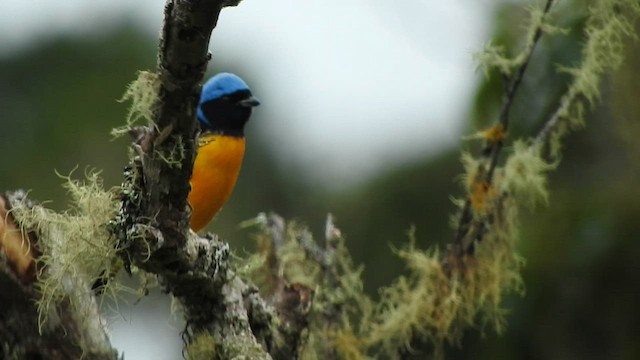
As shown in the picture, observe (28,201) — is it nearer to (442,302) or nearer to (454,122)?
(442,302)

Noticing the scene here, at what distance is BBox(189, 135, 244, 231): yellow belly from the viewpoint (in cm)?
450

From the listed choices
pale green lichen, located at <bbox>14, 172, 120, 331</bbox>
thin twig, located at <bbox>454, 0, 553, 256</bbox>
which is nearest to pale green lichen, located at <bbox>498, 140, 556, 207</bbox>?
thin twig, located at <bbox>454, 0, 553, 256</bbox>

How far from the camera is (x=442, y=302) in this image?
157 inches

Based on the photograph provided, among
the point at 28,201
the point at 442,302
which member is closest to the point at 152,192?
the point at 28,201

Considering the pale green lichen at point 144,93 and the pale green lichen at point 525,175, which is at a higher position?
the pale green lichen at point 144,93

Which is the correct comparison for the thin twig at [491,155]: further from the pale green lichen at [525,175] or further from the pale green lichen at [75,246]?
the pale green lichen at [75,246]

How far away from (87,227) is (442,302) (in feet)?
5.07

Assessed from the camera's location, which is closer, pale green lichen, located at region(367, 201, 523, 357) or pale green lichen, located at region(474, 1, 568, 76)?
pale green lichen, located at region(474, 1, 568, 76)

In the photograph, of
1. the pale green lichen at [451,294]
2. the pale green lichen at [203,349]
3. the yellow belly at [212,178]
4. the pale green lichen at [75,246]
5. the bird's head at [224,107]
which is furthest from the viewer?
the bird's head at [224,107]

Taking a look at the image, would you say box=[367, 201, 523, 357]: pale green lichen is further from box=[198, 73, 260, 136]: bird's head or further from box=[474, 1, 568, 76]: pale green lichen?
box=[198, 73, 260, 136]: bird's head

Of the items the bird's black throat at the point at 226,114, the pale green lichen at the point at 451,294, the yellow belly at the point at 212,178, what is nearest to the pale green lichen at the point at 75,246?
the pale green lichen at the point at 451,294

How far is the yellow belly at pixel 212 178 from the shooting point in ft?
14.8

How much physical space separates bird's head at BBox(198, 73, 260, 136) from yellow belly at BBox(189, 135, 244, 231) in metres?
0.15

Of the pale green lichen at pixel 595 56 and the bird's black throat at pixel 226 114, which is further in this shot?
the bird's black throat at pixel 226 114
